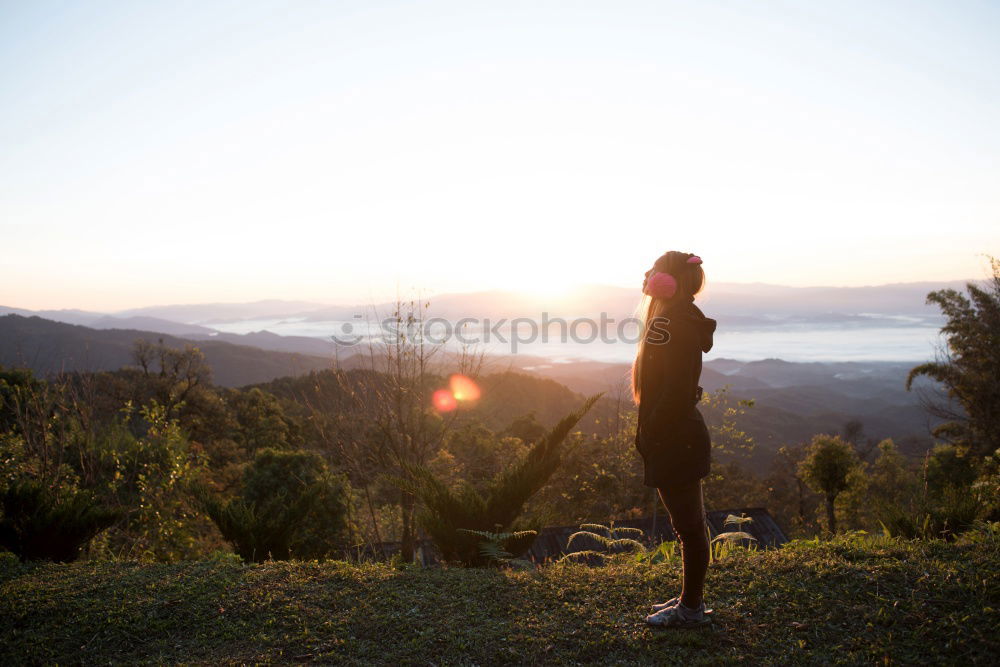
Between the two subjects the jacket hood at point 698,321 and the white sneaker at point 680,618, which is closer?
the jacket hood at point 698,321

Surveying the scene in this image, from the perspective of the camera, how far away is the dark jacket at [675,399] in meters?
3.12

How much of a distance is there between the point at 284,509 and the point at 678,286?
480cm

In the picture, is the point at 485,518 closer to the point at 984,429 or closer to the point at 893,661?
the point at 893,661

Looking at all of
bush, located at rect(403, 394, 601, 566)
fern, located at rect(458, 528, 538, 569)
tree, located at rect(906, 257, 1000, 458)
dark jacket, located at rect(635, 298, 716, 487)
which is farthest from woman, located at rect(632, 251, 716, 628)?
tree, located at rect(906, 257, 1000, 458)

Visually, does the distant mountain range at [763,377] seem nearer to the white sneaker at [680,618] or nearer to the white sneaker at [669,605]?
the white sneaker at [669,605]

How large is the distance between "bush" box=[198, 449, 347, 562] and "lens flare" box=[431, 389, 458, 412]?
2250 millimetres

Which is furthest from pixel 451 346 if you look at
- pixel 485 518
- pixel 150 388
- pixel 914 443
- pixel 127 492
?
pixel 914 443

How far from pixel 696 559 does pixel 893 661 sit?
1012 millimetres

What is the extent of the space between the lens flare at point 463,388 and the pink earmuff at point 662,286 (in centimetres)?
585

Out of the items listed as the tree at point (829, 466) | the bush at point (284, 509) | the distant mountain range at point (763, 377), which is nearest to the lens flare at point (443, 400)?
the bush at point (284, 509)

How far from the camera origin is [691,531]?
318cm

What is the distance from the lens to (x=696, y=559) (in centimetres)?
326

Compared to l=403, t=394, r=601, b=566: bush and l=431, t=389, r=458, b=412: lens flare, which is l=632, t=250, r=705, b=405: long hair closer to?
l=403, t=394, r=601, b=566: bush

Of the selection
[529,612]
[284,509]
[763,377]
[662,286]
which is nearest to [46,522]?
[284,509]
